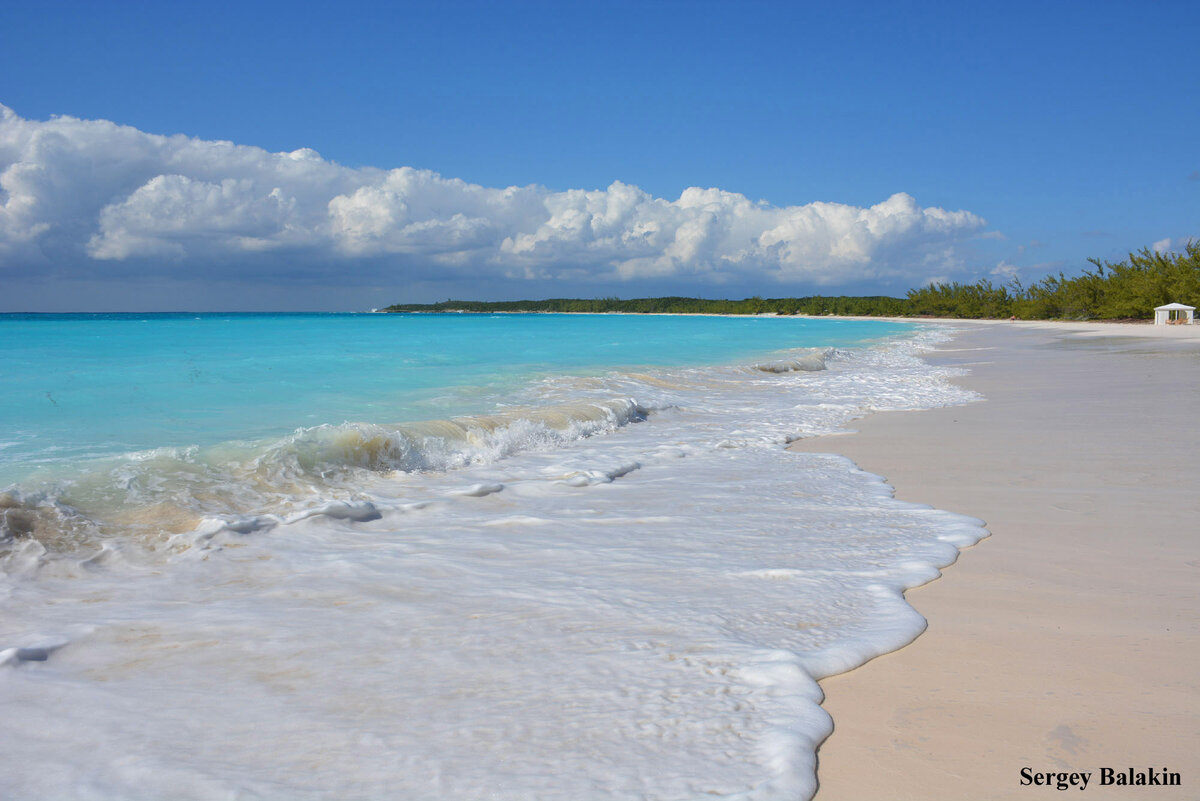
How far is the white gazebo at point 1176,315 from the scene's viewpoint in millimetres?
46438

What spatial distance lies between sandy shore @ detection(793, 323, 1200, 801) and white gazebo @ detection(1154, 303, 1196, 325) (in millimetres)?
50729

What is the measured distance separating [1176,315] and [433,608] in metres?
60.6

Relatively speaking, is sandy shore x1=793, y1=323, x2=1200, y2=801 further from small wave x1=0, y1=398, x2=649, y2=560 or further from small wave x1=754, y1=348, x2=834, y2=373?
small wave x1=754, y1=348, x2=834, y2=373

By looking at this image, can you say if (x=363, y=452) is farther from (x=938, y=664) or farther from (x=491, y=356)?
(x=491, y=356)

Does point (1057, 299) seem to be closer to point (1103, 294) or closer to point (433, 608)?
point (1103, 294)

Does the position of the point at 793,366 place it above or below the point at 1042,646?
above

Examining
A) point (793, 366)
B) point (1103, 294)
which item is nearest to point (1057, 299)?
point (1103, 294)

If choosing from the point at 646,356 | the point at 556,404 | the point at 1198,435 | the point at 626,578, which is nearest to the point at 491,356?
the point at 646,356

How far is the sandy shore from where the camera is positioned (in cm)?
208

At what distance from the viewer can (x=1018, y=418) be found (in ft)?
29.9

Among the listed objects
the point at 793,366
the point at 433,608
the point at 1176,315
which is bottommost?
the point at 433,608

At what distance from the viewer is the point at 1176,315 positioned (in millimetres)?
49094

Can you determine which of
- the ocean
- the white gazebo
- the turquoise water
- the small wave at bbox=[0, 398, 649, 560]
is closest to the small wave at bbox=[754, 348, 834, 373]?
the turquoise water

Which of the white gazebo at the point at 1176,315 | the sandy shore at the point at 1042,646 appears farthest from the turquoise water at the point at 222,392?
the white gazebo at the point at 1176,315
